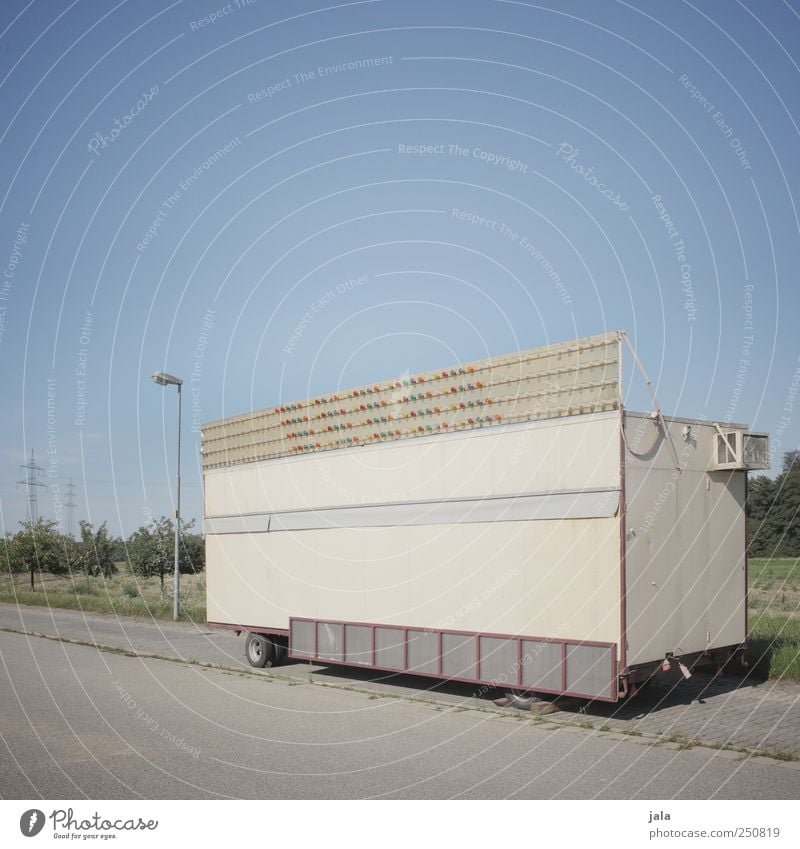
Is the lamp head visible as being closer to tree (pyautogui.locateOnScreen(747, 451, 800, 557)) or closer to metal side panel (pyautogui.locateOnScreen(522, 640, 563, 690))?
metal side panel (pyautogui.locateOnScreen(522, 640, 563, 690))

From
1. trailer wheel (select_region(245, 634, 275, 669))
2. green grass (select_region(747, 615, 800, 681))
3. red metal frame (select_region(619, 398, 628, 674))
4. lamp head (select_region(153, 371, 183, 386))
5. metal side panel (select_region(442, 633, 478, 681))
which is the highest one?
lamp head (select_region(153, 371, 183, 386))

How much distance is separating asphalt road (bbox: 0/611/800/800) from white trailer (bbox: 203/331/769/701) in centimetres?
108

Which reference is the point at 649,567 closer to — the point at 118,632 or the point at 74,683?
the point at 74,683

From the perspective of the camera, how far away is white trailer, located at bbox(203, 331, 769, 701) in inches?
430

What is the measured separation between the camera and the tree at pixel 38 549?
52906 mm

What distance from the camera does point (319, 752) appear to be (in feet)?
30.4

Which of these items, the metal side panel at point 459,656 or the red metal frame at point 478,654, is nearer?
the red metal frame at point 478,654

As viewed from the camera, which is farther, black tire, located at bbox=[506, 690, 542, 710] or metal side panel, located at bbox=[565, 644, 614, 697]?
black tire, located at bbox=[506, 690, 542, 710]

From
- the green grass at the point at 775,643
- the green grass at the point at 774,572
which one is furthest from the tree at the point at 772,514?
the green grass at the point at 775,643

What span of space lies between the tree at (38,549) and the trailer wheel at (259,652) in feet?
131

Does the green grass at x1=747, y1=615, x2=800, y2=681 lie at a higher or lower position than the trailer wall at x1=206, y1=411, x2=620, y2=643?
lower

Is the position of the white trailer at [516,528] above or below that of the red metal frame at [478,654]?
above

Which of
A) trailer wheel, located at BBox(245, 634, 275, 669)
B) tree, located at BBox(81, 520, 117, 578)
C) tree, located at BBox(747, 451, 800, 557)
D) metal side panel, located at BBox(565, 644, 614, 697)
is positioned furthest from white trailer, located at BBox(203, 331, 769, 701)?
tree, located at BBox(747, 451, 800, 557)

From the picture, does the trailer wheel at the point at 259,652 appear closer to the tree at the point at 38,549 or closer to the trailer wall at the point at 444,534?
the trailer wall at the point at 444,534
